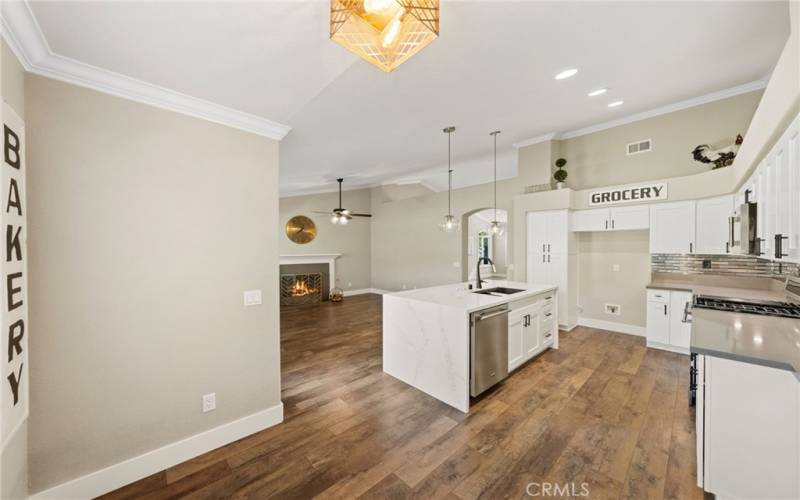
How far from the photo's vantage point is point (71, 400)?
175cm

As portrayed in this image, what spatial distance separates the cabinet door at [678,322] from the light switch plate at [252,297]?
195 inches

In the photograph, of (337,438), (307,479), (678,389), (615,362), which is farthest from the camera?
(615,362)

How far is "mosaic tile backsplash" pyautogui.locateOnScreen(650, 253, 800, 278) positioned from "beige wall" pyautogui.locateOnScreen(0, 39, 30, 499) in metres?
5.92

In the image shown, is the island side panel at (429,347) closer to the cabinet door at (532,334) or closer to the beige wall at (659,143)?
the cabinet door at (532,334)

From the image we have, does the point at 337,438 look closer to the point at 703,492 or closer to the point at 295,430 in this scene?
the point at 295,430

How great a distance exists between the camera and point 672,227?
3.99m

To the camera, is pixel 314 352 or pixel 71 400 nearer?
pixel 71 400

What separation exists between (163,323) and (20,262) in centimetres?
75

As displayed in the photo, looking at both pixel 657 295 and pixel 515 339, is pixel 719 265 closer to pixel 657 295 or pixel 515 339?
pixel 657 295

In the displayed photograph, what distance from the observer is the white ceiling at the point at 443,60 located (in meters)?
1.53

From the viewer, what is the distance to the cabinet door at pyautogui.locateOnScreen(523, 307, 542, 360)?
3543 mm

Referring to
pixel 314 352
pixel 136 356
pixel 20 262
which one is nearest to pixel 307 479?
pixel 136 356

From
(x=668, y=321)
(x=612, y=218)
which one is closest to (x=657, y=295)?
(x=668, y=321)

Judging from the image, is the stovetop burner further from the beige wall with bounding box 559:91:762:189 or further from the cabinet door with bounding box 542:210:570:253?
the beige wall with bounding box 559:91:762:189
